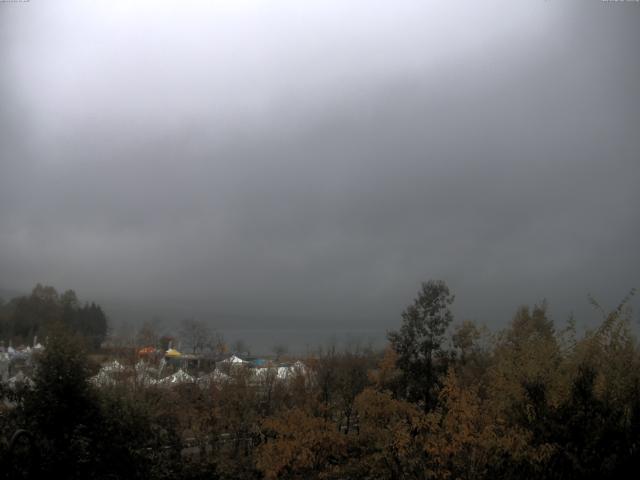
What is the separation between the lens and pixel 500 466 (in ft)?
41.2

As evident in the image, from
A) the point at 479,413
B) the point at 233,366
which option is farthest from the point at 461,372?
the point at 233,366

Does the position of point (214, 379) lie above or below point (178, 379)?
above

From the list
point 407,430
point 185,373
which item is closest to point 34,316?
point 185,373

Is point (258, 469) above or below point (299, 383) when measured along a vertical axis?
below

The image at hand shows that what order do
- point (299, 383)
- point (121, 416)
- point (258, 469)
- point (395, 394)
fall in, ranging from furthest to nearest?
1. point (299, 383)
2. point (395, 394)
3. point (258, 469)
4. point (121, 416)

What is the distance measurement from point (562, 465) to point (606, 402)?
73.1 inches

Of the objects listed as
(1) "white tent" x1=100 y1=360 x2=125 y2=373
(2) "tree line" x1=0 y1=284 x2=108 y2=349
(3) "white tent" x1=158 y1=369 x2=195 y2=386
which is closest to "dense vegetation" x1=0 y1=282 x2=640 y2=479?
(1) "white tent" x1=100 y1=360 x2=125 y2=373

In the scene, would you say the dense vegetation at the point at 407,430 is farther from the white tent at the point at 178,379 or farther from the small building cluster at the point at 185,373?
the white tent at the point at 178,379

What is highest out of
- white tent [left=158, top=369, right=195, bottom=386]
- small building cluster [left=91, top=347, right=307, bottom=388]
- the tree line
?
the tree line

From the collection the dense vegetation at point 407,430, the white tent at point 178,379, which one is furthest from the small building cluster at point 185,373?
the dense vegetation at point 407,430

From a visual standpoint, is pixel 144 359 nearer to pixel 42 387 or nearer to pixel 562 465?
pixel 42 387

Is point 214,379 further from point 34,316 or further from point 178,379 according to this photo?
point 34,316

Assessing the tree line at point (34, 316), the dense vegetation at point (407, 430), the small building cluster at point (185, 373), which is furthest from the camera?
the tree line at point (34, 316)

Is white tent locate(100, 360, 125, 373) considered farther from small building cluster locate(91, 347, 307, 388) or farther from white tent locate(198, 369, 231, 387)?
white tent locate(198, 369, 231, 387)
